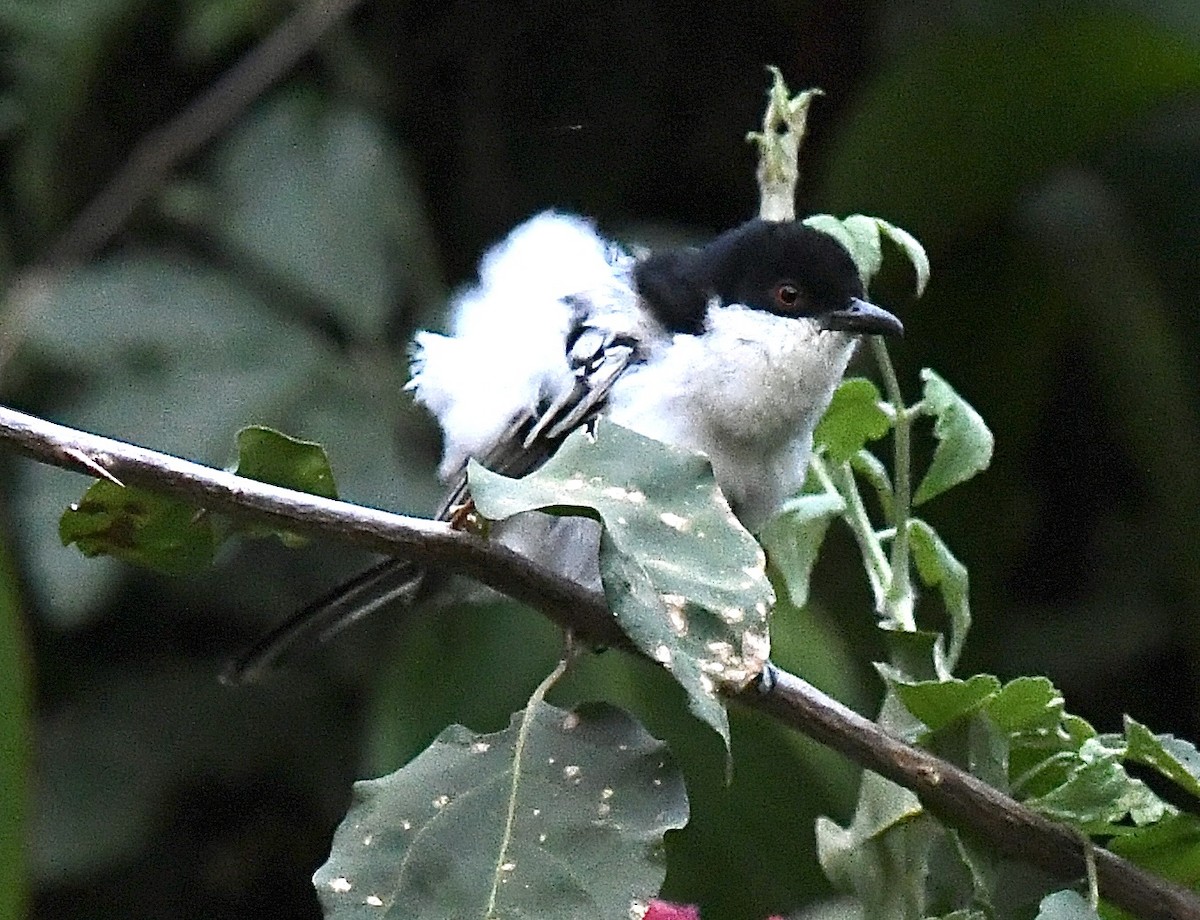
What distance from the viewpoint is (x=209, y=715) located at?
291 centimetres

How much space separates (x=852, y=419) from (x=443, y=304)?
5.14 ft

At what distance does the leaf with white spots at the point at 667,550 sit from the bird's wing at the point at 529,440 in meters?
0.59

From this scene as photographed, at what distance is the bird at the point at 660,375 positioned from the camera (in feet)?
5.85

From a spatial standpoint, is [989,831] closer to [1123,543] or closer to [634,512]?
[634,512]

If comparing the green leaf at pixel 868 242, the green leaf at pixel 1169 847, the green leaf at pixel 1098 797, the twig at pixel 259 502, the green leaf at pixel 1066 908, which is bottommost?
the green leaf at pixel 1169 847

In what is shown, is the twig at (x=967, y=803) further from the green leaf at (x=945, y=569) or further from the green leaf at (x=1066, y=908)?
the green leaf at (x=945, y=569)

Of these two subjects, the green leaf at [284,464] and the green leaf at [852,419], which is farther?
the green leaf at [852,419]

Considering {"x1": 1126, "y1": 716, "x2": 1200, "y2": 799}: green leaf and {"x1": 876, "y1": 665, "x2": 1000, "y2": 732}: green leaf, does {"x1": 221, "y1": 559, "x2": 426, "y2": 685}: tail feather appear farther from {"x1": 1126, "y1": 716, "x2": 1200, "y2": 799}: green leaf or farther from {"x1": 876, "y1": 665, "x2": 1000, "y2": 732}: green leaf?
{"x1": 1126, "y1": 716, "x2": 1200, "y2": 799}: green leaf

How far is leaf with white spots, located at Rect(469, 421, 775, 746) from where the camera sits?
1099mm

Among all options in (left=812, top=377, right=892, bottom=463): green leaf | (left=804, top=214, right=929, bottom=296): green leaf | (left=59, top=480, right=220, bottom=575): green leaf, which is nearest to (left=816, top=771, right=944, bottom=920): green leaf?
(left=812, top=377, right=892, bottom=463): green leaf

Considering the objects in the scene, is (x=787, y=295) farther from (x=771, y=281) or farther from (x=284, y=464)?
(x=284, y=464)

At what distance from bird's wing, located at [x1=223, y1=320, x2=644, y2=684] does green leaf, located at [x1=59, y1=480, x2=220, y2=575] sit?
425 millimetres

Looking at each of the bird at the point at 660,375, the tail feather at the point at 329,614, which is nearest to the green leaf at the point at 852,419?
the bird at the point at 660,375

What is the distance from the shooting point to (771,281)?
1.85m
